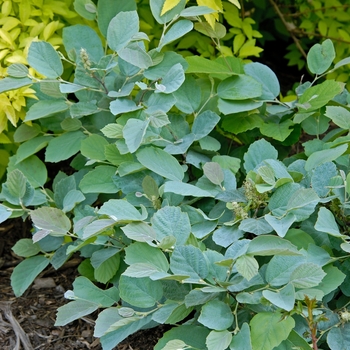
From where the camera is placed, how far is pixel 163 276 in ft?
5.02

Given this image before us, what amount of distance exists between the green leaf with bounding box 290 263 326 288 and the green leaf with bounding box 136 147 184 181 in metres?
0.57

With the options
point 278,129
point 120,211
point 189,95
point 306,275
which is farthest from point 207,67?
point 306,275

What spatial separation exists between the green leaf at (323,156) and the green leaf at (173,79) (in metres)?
0.51

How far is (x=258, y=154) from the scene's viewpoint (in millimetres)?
1984

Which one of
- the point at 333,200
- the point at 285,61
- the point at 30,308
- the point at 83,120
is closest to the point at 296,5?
the point at 285,61

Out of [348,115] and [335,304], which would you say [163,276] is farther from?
[348,115]

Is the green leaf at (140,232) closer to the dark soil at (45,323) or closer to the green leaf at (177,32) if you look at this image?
the dark soil at (45,323)

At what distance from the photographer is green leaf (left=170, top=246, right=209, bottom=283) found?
160 centimetres

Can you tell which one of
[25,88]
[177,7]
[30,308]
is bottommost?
[30,308]

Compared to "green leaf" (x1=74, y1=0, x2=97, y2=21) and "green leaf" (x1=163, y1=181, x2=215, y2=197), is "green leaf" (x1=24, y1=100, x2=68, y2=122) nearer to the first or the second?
"green leaf" (x1=74, y1=0, x2=97, y2=21)

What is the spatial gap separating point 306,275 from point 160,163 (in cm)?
67

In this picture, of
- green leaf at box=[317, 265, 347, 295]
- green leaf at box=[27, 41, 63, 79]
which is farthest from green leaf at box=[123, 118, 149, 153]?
green leaf at box=[317, 265, 347, 295]

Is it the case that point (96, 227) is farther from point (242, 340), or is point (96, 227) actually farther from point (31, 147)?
point (31, 147)

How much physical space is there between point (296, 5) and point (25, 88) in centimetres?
194
